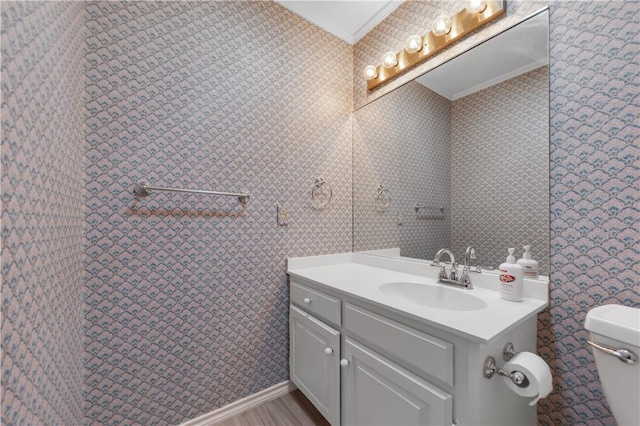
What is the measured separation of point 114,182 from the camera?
1242mm

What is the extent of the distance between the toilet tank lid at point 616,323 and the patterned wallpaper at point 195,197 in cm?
135

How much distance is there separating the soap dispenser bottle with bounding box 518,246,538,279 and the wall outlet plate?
124 centimetres

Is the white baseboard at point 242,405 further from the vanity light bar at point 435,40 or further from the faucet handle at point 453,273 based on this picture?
the vanity light bar at point 435,40

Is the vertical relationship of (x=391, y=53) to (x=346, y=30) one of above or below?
below

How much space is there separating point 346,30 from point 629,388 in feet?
7.63

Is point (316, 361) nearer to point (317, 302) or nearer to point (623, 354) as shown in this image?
point (317, 302)

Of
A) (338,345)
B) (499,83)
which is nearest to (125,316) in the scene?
(338,345)

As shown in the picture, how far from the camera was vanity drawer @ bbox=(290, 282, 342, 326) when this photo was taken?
1305 millimetres

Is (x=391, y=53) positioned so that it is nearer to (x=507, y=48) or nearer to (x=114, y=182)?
(x=507, y=48)

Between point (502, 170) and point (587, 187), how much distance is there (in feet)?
1.06

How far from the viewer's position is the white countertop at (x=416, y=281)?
852mm

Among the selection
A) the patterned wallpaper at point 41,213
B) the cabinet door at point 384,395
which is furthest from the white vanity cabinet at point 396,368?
the patterned wallpaper at point 41,213

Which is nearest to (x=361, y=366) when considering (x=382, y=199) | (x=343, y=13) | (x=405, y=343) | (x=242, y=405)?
(x=405, y=343)

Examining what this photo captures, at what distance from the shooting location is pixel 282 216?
1703mm
